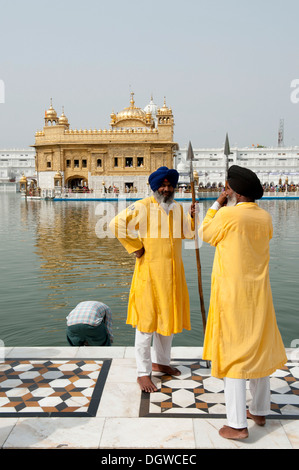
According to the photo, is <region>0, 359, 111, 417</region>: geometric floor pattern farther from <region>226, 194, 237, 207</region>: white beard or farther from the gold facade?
the gold facade

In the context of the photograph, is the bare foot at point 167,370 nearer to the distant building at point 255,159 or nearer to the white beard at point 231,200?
the white beard at point 231,200

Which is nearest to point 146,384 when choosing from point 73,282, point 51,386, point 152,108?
point 51,386

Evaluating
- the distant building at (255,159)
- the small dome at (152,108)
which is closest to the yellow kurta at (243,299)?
the small dome at (152,108)

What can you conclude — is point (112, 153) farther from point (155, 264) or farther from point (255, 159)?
point (155, 264)

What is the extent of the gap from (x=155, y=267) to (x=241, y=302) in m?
0.82

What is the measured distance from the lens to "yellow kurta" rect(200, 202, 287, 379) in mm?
2430

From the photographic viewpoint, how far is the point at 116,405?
2805mm

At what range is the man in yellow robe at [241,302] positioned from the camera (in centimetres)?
241

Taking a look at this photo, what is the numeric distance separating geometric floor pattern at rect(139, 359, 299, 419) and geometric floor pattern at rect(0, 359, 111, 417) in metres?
0.37

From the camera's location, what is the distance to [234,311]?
2.45m

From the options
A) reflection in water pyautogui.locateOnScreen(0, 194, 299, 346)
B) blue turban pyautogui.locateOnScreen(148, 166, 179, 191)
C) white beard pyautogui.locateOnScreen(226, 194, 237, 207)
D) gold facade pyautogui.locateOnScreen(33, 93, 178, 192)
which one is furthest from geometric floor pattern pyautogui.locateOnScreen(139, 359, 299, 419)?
gold facade pyautogui.locateOnScreen(33, 93, 178, 192)

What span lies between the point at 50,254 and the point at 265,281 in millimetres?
7829

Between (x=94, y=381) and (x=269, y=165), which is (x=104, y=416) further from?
(x=269, y=165)
